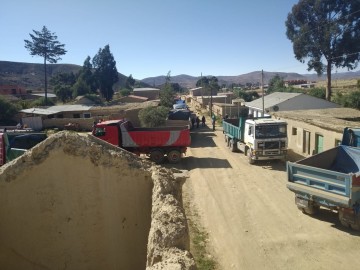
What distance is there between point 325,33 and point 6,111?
4187cm

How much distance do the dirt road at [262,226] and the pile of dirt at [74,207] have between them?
3275 millimetres

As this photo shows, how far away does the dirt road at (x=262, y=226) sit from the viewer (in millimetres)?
8523

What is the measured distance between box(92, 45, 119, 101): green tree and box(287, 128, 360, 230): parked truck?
153 feet

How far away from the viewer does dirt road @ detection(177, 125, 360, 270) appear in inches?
336

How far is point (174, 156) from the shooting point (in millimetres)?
19312

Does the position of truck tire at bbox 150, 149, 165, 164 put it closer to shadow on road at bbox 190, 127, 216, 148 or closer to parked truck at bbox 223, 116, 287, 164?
parked truck at bbox 223, 116, 287, 164

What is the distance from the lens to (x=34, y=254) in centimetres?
612

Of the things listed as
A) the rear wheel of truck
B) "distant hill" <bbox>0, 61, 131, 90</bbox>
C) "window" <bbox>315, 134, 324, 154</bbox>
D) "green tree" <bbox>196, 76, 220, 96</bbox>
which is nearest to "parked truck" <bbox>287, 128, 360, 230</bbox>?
the rear wheel of truck

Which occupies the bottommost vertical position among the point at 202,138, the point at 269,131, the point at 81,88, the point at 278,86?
the point at 202,138

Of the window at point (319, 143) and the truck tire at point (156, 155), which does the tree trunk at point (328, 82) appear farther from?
the truck tire at point (156, 155)

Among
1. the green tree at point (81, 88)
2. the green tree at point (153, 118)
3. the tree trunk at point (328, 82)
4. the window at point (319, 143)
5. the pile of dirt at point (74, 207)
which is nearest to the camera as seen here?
the pile of dirt at point (74, 207)

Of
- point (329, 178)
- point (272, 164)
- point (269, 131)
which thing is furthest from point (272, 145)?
point (329, 178)

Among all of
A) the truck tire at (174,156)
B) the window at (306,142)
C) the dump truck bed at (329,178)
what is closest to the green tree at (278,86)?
the window at (306,142)

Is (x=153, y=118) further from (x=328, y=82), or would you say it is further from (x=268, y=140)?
(x=328, y=82)
